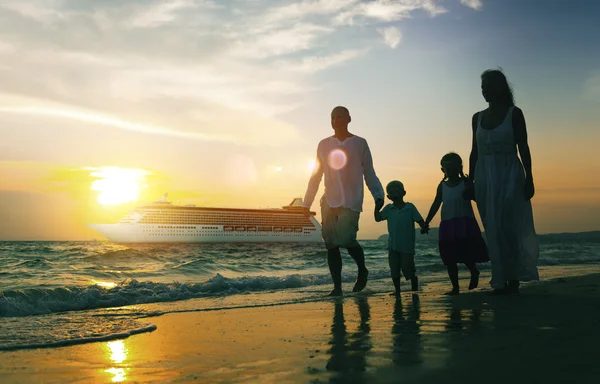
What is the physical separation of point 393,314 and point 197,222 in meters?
65.4

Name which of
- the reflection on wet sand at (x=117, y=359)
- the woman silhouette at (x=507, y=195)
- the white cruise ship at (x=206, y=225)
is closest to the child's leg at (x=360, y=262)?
the woman silhouette at (x=507, y=195)

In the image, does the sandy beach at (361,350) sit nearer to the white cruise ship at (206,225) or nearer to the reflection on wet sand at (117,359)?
the reflection on wet sand at (117,359)

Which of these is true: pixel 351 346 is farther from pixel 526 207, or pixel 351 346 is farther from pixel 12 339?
pixel 526 207

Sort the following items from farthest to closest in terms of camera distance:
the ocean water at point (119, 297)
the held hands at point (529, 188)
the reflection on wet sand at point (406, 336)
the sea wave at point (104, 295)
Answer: the sea wave at point (104, 295)
the held hands at point (529, 188)
the ocean water at point (119, 297)
the reflection on wet sand at point (406, 336)

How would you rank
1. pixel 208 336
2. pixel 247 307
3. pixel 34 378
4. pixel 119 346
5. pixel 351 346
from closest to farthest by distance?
1. pixel 34 378
2. pixel 351 346
3. pixel 119 346
4. pixel 208 336
5. pixel 247 307

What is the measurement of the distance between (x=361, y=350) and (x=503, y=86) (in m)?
3.52

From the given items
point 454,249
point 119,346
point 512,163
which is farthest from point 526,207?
point 119,346

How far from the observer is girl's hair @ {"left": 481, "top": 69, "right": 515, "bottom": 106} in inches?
195

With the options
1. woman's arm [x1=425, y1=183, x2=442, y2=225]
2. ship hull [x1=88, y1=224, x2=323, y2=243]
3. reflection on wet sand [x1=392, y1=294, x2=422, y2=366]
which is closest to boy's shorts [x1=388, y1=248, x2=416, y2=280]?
woman's arm [x1=425, y1=183, x2=442, y2=225]

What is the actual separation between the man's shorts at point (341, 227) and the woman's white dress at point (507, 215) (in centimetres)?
155

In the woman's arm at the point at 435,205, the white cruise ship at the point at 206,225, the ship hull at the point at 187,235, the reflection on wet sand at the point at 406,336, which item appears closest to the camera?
the reflection on wet sand at the point at 406,336

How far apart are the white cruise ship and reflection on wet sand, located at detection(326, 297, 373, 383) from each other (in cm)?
6087

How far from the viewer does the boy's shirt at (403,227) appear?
5.95m

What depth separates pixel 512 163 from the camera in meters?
4.84
